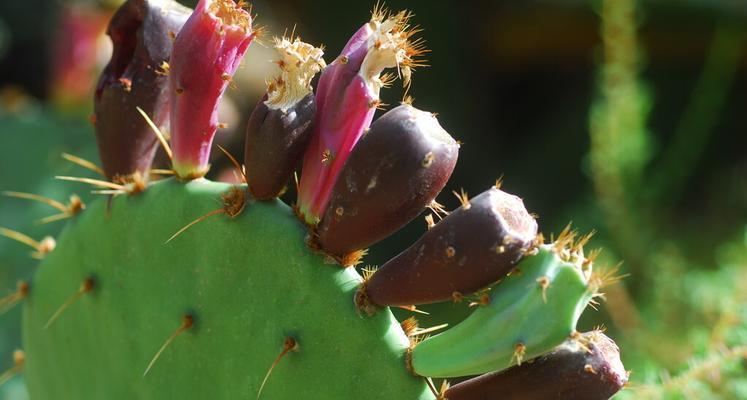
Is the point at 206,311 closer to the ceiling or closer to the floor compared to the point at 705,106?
closer to the ceiling

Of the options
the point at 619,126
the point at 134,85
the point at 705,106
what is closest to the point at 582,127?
the point at 705,106

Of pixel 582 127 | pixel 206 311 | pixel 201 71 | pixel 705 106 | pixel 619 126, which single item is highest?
pixel 201 71

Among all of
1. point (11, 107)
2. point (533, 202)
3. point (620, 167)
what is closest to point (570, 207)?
point (533, 202)

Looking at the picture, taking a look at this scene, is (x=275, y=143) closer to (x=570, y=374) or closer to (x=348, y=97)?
(x=348, y=97)

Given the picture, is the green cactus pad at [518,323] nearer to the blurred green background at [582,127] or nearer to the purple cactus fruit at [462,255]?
the purple cactus fruit at [462,255]

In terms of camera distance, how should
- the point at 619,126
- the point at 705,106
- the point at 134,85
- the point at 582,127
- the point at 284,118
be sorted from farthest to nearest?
1. the point at 582,127
2. the point at 705,106
3. the point at 619,126
4. the point at 134,85
5. the point at 284,118

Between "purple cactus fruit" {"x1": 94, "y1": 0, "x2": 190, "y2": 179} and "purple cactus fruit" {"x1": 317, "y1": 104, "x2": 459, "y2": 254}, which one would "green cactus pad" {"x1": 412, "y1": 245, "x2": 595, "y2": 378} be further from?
"purple cactus fruit" {"x1": 94, "y1": 0, "x2": 190, "y2": 179}

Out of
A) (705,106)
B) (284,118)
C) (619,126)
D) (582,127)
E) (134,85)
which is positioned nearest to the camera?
(284,118)

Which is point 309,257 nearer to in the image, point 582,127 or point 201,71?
point 201,71

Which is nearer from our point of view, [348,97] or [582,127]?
[348,97]
